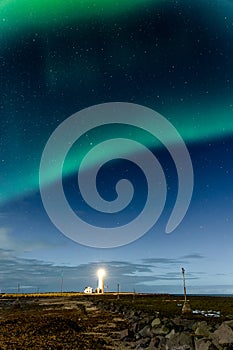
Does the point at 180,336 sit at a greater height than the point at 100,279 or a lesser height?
lesser

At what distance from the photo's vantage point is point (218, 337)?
46.1ft

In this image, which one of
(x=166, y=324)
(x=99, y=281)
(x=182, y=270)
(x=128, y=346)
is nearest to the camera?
(x=128, y=346)

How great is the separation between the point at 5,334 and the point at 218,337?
14.9 meters

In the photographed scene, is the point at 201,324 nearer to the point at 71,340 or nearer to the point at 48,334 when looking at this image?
the point at 71,340

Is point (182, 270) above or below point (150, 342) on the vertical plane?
above

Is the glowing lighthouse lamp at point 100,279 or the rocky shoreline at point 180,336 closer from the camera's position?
the rocky shoreline at point 180,336

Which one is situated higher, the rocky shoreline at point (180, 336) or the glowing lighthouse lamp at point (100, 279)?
the glowing lighthouse lamp at point (100, 279)

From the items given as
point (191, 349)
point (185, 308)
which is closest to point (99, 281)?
point (185, 308)

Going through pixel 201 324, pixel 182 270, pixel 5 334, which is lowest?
pixel 5 334

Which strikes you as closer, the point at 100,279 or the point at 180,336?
the point at 180,336

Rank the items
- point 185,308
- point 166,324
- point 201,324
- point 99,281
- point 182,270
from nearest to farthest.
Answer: point 201,324
point 166,324
point 185,308
point 182,270
point 99,281

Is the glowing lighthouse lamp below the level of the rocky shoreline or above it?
above

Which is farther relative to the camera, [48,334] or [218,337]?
[48,334]

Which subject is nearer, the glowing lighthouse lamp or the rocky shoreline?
the rocky shoreline
